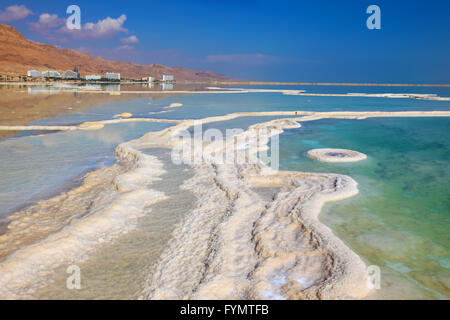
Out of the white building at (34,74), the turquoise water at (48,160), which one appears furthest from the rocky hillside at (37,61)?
the turquoise water at (48,160)

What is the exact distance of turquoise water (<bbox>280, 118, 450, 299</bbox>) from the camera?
519 cm

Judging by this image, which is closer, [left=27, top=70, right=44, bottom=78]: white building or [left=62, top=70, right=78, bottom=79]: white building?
[left=27, top=70, right=44, bottom=78]: white building

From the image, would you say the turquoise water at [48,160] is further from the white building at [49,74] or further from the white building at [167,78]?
the white building at [167,78]

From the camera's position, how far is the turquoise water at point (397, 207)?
204 inches

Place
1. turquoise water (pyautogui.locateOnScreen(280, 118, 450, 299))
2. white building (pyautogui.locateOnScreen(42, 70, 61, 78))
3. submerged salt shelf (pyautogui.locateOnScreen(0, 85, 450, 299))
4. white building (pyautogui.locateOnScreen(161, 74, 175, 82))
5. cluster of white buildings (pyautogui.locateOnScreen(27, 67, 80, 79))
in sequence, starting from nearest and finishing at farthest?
1. submerged salt shelf (pyautogui.locateOnScreen(0, 85, 450, 299))
2. turquoise water (pyautogui.locateOnScreen(280, 118, 450, 299))
3. cluster of white buildings (pyautogui.locateOnScreen(27, 67, 80, 79))
4. white building (pyautogui.locateOnScreen(42, 70, 61, 78))
5. white building (pyautogui.locateOnScreen(161, 74, 175, 82))

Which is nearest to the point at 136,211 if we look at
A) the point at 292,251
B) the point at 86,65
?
the point at 292,251

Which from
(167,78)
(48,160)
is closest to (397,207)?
(48,160)

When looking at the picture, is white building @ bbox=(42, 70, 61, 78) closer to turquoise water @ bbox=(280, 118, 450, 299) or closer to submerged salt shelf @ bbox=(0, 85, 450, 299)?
turquoise water @ bbox=(280, 118, 450, 299)

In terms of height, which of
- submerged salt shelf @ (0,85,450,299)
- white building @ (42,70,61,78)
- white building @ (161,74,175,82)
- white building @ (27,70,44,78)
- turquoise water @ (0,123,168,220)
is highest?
white building @ (161,74,175,82)

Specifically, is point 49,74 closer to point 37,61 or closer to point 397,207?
point 37,61

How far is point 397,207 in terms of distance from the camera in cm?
793

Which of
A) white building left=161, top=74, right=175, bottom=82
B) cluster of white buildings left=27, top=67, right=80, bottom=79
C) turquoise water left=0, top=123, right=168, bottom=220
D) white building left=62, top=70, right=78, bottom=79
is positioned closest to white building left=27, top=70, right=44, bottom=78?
cluster of white buildings left=27, top=67, right=80, bottom=79

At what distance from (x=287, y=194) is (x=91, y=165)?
7.27m
